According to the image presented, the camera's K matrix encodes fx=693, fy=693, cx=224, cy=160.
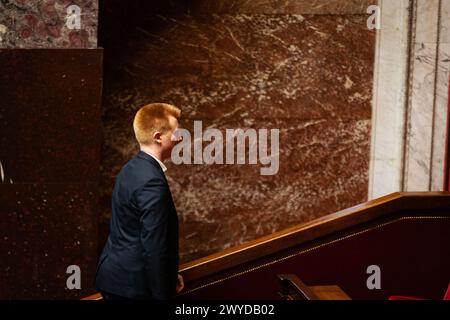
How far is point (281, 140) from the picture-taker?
17.5 feet

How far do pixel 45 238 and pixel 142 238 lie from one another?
1737 millimetres

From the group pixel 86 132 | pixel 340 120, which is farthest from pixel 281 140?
pixel 86 132

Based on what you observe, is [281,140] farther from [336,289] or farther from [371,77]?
[336,289]

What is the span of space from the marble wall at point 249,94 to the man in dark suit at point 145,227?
7.39ft

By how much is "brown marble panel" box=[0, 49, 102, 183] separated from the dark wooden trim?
113cm

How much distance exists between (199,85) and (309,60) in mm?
861

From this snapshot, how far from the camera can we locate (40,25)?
427 centimetres
